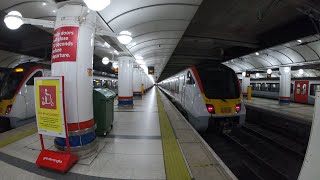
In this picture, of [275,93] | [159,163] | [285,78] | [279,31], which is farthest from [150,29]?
[275,93]

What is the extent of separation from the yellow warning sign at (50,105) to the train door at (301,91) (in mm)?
15854

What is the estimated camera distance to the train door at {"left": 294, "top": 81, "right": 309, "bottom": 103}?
13.4 meters

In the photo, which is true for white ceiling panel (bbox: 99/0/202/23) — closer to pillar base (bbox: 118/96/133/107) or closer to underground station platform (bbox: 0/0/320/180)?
underground station platform (bbox: 0/0/320/180)

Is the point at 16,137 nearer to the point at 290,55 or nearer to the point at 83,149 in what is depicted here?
the point at 83,149

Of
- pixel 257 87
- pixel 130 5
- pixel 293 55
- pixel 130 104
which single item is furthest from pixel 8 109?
pixel 257 87

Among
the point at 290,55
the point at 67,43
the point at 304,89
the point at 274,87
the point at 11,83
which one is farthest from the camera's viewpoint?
the point at 274,87

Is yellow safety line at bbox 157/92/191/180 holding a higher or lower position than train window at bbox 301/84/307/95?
lower

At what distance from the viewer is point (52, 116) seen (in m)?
3.04

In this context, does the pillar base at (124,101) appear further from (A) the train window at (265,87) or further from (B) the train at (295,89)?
(A) the train window at (265,87)

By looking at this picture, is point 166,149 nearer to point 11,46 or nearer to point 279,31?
point 279,31

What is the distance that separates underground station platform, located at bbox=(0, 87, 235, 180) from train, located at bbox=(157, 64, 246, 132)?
1.08 meters

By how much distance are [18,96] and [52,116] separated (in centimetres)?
455

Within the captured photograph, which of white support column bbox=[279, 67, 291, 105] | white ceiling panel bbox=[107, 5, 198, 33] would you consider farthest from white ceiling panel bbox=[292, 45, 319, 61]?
white ceiling panel bbox=[107, 5, 198, 33]

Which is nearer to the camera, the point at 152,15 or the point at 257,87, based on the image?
the point at 152,15
